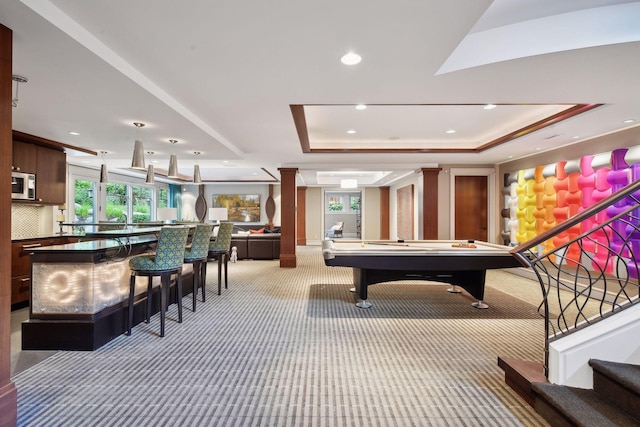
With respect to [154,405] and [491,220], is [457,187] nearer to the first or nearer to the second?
[491,220]

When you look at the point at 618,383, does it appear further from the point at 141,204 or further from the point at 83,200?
the point at 141,204

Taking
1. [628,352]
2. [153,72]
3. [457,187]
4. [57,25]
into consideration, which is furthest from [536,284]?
[57,25]

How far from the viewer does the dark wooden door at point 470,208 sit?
750 cm

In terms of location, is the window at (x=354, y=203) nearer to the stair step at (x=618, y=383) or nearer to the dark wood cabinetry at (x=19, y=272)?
the dark wood cabinetry at (x=19, y=272)

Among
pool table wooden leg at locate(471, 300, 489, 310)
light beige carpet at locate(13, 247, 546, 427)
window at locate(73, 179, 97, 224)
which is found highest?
window at locate(73, 179, 97, 224)

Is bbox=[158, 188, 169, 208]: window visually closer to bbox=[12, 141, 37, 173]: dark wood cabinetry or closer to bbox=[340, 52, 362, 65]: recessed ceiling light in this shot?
bbox=[12, 141, 37, 173]: dark wood cabinetry

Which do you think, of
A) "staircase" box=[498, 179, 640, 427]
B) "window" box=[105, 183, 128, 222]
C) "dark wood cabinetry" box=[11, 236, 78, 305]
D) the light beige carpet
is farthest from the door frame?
"window" box=[105, 183, 128, 222]

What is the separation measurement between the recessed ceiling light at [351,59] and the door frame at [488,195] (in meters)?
5.70

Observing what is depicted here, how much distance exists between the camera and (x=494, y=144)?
552cm

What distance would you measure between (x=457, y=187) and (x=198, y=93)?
6250 mm

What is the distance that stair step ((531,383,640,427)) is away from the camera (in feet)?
5.61

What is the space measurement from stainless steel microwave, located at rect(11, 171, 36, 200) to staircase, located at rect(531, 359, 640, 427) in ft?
20.9

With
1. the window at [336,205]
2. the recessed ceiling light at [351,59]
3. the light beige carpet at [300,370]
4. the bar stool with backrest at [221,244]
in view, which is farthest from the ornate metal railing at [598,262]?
the window at [336,205]

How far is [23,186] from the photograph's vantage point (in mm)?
4688
